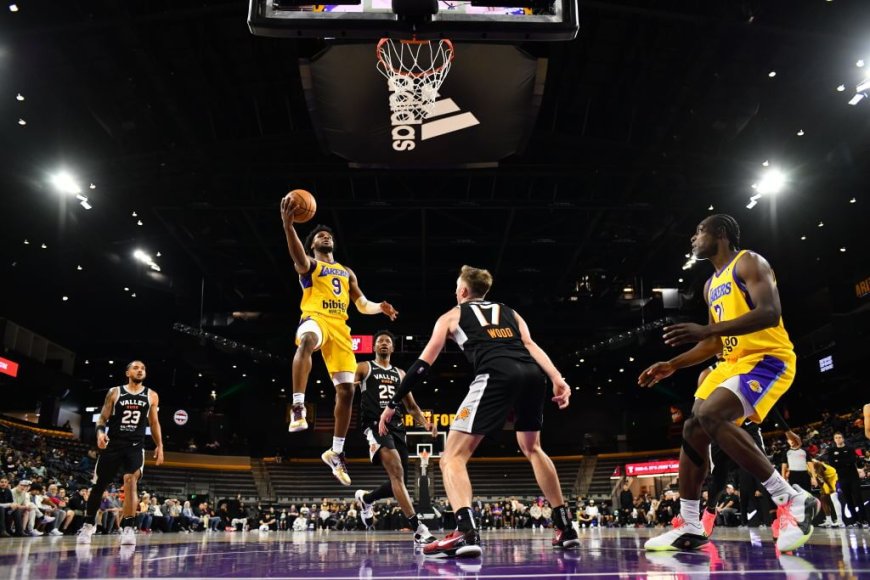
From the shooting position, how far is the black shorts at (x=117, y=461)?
765 cm

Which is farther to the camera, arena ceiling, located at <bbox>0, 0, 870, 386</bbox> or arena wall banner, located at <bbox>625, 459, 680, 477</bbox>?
arena wall banner, located at <bbox>625, 459, 680, 477</bbox>

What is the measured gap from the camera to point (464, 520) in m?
3.95

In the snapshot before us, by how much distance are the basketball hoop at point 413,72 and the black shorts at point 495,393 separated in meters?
4.52

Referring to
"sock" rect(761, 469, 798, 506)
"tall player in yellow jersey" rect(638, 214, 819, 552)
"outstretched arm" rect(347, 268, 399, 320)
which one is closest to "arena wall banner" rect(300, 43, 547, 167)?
"outstretched arm" rect(347, 268, 399, 320)

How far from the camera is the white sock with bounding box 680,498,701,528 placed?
4211 mm

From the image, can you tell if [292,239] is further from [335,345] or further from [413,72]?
[413,72]

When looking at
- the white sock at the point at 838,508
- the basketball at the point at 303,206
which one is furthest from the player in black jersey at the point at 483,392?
the white sock at the point at 838,508

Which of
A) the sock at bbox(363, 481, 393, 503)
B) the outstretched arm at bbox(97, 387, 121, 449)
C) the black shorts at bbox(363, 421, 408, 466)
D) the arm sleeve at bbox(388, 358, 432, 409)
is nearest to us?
the arm sleeve at bbox(388, 358, 432, 409)

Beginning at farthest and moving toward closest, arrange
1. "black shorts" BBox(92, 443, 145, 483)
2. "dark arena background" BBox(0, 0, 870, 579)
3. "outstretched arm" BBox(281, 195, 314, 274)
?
1. "black shorts" BBox(92, 443, 145, 483)
2. "dark arena background" BBox(0, 0, 870, 579)
3. "outstretched arm" BBox(281, 195, 314, 274)

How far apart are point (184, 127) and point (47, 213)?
22.1 ft

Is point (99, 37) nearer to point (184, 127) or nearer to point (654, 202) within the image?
point (184, 127)

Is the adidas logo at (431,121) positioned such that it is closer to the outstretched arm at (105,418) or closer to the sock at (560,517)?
the outstretched arm at (105,418)

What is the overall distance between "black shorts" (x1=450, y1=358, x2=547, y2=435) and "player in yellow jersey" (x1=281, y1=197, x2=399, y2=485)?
185 cm

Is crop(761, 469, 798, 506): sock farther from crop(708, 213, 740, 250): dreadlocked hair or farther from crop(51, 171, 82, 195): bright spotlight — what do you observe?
crop(51, 171, 82, 195): bright spotlight
